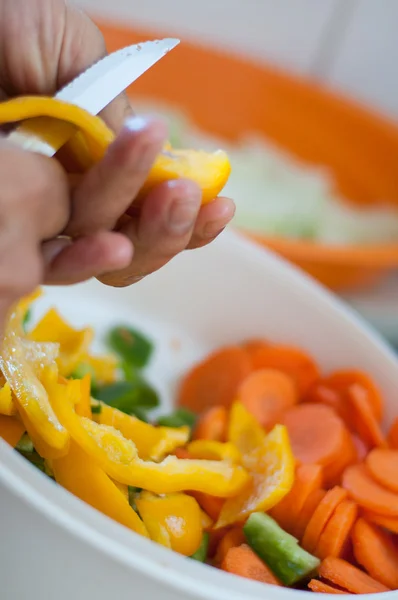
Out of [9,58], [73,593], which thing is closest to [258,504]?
[73,593]

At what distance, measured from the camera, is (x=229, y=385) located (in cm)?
83

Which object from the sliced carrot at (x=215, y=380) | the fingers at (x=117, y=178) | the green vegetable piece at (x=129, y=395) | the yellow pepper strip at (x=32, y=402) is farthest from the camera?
the sliced carrot at (x=215, y=380)

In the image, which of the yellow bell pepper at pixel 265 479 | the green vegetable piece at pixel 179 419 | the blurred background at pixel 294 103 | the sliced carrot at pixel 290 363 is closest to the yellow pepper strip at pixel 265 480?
the yellow bell pepper at pixel 265 479

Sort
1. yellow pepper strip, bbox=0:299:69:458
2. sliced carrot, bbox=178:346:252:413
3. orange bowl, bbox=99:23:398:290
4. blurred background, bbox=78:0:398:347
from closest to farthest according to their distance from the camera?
yellow pepper strip, bbox=0:299:69:458 < sliced carrot, bbox=178:346:252:413 < blurred background, bbox=78:0:398:347 < orange bowl, bbox=99:23:398:290

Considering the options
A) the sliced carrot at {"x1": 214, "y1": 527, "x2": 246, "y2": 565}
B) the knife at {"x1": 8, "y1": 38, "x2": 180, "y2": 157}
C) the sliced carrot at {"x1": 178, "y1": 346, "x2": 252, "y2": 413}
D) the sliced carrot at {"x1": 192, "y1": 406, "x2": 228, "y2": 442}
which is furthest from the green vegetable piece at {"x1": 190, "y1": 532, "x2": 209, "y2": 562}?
the knife at {"x1": 8, "y1": 38, "x2": 180, "y2": 157}

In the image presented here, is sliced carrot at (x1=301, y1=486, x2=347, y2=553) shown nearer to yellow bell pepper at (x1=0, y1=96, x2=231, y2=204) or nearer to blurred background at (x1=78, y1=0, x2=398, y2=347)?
yellow bell pepper at (x1=0, y1=96, x2=231, y2=204)

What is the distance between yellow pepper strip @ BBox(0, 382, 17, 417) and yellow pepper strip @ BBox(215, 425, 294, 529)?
212mm

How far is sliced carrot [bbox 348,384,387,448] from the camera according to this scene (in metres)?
0.76

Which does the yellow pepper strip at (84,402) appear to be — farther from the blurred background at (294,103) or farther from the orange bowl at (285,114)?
the orange bowl at (285,114)

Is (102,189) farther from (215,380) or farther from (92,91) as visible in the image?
(215,380)

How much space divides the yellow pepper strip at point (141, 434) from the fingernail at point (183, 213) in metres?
0.20

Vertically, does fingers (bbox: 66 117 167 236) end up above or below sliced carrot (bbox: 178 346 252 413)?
above

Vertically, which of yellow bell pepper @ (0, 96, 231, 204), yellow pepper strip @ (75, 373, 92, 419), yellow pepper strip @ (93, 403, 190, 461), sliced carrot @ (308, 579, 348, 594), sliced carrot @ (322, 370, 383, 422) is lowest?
sliced carrot @ (322, 370, 383, 422)

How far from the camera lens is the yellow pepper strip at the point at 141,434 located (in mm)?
589
